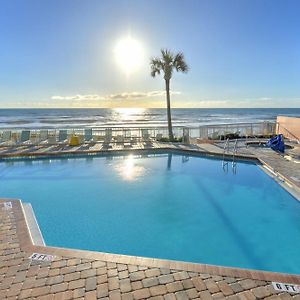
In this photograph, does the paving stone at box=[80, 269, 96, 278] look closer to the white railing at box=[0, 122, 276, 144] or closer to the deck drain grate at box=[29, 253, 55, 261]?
the deck drain grate at box=[29, 253, 55, 261]

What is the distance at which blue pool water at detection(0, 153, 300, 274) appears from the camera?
4227 millimetres

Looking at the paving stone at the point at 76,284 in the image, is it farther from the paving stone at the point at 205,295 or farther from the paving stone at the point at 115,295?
the paving stone at the point at 205,295

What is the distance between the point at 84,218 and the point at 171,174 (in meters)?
3.87

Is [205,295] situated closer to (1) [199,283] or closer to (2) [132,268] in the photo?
(1) [199,283]

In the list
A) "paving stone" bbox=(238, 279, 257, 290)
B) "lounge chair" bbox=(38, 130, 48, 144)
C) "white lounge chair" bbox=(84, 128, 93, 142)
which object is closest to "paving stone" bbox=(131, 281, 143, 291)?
"paving stone" bbox=(238, 279, 257, 290)

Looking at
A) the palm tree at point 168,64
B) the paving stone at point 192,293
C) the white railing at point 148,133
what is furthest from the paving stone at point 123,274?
the palm tree at point 168,64

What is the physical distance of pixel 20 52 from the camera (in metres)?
13.9

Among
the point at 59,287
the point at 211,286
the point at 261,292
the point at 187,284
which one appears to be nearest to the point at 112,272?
the point at 59,287

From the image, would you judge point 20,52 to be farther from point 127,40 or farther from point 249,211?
point 249,211

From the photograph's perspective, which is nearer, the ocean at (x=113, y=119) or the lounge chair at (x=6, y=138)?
the lounge chair at (x=6, y=138)

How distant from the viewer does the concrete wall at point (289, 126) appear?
12844mm

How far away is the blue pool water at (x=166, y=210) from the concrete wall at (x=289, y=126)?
5269 millimetres

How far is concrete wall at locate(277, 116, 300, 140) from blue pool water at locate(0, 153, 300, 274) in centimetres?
527

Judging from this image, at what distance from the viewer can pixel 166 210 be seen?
5824 millimetres
